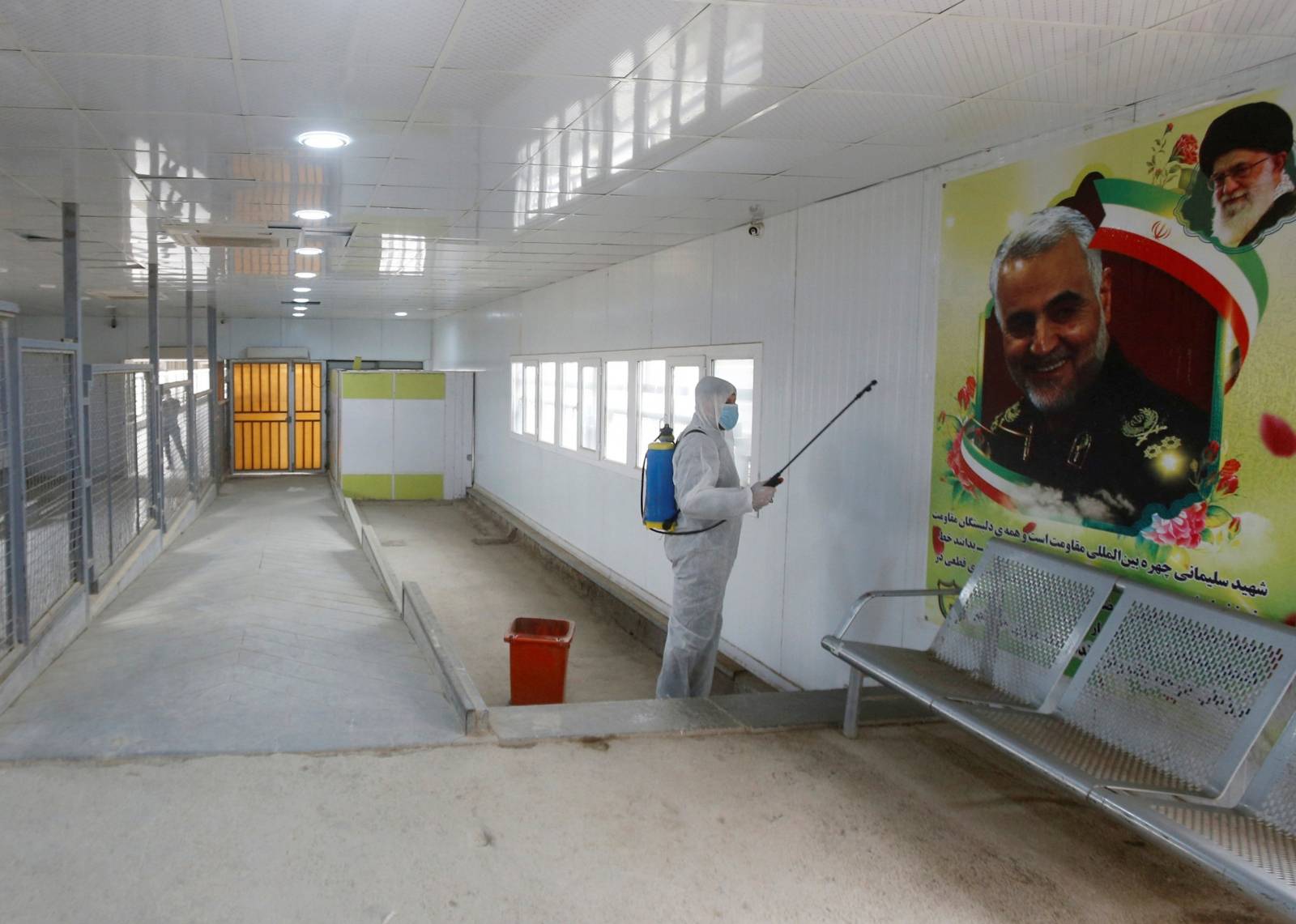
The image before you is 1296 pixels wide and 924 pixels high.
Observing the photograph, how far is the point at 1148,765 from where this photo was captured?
3023 mm

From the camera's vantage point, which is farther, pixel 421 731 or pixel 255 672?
pixel 255 672

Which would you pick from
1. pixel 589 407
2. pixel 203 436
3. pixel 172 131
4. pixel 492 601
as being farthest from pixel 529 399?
pixel 172 131

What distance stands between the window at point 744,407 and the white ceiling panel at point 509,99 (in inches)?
105

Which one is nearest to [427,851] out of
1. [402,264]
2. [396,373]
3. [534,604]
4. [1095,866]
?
[1095,866]

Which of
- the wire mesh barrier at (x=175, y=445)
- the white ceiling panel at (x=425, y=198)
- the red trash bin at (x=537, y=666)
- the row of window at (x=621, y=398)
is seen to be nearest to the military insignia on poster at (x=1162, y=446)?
the row of window at (x=621, y=398)

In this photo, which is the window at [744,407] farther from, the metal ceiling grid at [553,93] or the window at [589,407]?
the window at [589,407]

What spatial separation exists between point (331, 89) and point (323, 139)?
806 mm

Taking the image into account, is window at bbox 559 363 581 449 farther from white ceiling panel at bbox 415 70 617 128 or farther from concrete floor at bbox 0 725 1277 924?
concrete floor at bbox 0 725 1277 924

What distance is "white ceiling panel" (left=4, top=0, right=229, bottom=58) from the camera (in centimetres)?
273

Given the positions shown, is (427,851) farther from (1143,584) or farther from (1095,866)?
(1143,584)

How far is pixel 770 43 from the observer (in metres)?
3.01

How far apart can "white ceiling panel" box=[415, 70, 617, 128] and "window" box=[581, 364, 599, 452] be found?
18.4 ft

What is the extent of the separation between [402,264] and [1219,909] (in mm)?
8240

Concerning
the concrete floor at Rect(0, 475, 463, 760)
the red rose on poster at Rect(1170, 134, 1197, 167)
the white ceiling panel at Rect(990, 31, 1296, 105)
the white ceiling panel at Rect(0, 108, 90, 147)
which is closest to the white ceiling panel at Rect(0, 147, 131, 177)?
the white ceiling panel at Rect(0, 108, 90, 147)
